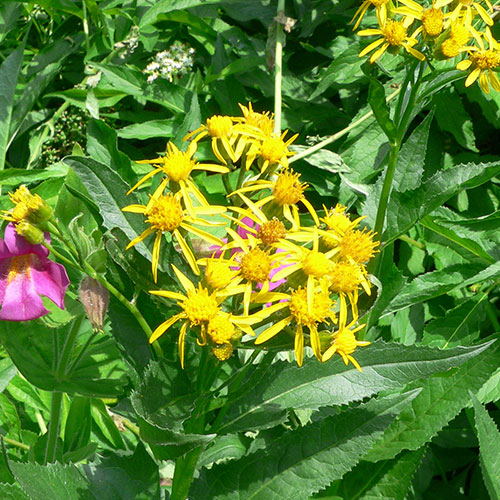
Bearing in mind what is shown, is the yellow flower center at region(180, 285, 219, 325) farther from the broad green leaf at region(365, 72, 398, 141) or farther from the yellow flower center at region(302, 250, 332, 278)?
the broad green leaf at region(365, 72, 398, 141)

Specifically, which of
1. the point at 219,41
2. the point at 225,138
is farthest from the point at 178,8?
the point at 225,138

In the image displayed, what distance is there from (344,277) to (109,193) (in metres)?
0.38

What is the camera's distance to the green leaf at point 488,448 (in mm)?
1195

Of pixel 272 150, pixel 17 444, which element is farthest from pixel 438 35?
pixel 17 444

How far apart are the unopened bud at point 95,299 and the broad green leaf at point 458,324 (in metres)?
0.82

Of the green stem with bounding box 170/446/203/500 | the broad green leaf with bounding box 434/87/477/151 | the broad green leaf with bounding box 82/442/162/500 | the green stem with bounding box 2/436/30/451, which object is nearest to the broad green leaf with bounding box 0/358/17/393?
the green stem with bounding box 2/436/30/451

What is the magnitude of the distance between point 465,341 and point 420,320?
127mm

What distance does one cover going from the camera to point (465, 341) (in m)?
1.61

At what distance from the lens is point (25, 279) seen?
1.21m

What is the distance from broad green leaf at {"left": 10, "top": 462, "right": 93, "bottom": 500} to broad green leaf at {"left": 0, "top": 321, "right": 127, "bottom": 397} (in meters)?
0.21

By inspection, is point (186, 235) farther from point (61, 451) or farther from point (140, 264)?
point (61, 451)

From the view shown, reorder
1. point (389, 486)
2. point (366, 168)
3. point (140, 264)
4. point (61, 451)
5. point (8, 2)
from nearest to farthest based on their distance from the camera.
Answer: point (140, 264)
point (389, 486)
point (61, 451)
point (366, 168)
point (8, 2)

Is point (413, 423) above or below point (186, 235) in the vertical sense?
below

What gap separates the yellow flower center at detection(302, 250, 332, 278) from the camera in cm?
95
